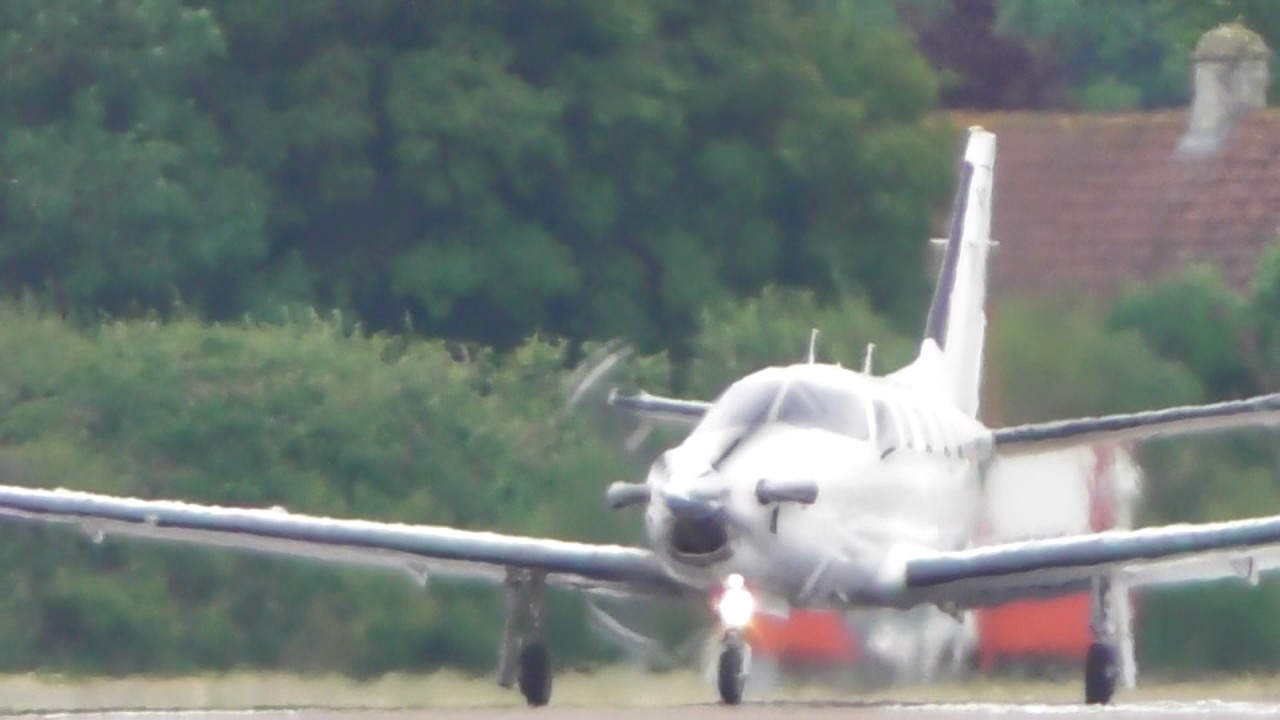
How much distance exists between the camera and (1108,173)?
32.6 m

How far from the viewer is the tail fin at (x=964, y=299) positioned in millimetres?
20656

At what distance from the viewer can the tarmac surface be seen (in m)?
14.1

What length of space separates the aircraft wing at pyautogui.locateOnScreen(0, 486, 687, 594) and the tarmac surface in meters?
0.75

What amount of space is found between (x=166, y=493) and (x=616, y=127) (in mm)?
12247

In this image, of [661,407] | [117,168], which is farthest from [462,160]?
[661,407]

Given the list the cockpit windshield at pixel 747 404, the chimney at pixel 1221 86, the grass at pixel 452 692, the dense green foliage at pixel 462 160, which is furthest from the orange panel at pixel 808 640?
the chimney at pixel 1221 86

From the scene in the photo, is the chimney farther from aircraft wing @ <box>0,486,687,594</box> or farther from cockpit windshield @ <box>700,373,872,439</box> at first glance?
aircraft wing @ <box>0,486,687,594</box>

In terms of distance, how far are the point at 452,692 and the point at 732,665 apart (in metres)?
3.74

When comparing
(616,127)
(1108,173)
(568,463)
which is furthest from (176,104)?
(568,463)

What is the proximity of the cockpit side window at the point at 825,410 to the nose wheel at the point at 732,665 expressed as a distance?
122cm

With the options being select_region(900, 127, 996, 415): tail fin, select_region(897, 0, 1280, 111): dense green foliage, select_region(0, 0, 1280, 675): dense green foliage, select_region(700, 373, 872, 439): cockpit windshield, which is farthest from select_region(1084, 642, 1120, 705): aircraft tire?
select_region(897, 0, 1280, 111): dense green foliage

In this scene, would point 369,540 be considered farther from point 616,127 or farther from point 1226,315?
point 616,127

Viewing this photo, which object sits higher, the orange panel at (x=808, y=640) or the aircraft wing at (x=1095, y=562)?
the aircraft wing at (x=1095, y=562)

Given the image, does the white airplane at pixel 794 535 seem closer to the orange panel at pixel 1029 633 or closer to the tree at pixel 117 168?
the orange panel at pixel 1029 633
